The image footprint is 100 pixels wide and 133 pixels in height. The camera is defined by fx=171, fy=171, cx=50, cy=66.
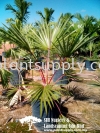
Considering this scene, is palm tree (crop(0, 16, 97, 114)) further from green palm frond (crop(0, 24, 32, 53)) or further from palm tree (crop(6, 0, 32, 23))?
palm tree (crop(6, 0, 32, 23))

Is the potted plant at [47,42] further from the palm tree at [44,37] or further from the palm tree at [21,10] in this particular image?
the palm tree at [21,10]

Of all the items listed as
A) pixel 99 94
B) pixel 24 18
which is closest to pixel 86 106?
pixel 99 94

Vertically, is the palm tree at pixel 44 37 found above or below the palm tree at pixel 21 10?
below

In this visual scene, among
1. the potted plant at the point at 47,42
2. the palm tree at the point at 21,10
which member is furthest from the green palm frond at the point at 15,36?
the palm tree at the point at 21,10

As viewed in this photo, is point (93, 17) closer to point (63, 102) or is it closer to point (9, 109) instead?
point (63, 102)

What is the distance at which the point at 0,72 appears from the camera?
3.38 m

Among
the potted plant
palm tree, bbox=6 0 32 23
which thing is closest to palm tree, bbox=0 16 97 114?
the potted plant

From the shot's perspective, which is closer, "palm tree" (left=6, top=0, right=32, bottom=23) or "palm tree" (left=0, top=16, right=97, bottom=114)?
"palm tree" (left=0, top=16, right=97, bottom=114)

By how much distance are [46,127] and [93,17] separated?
8382 mm

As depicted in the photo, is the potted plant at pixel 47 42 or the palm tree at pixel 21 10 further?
the palm tree at pixel 21 10

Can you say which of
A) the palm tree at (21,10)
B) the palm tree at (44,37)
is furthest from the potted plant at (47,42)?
the palm tree at (21,10)

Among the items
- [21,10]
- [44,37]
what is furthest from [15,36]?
[21,10]

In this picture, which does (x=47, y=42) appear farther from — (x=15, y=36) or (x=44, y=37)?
(x=15, y=36)

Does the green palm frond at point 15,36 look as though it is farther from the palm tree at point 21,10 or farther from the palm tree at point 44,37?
the palm tree at point 21,10
